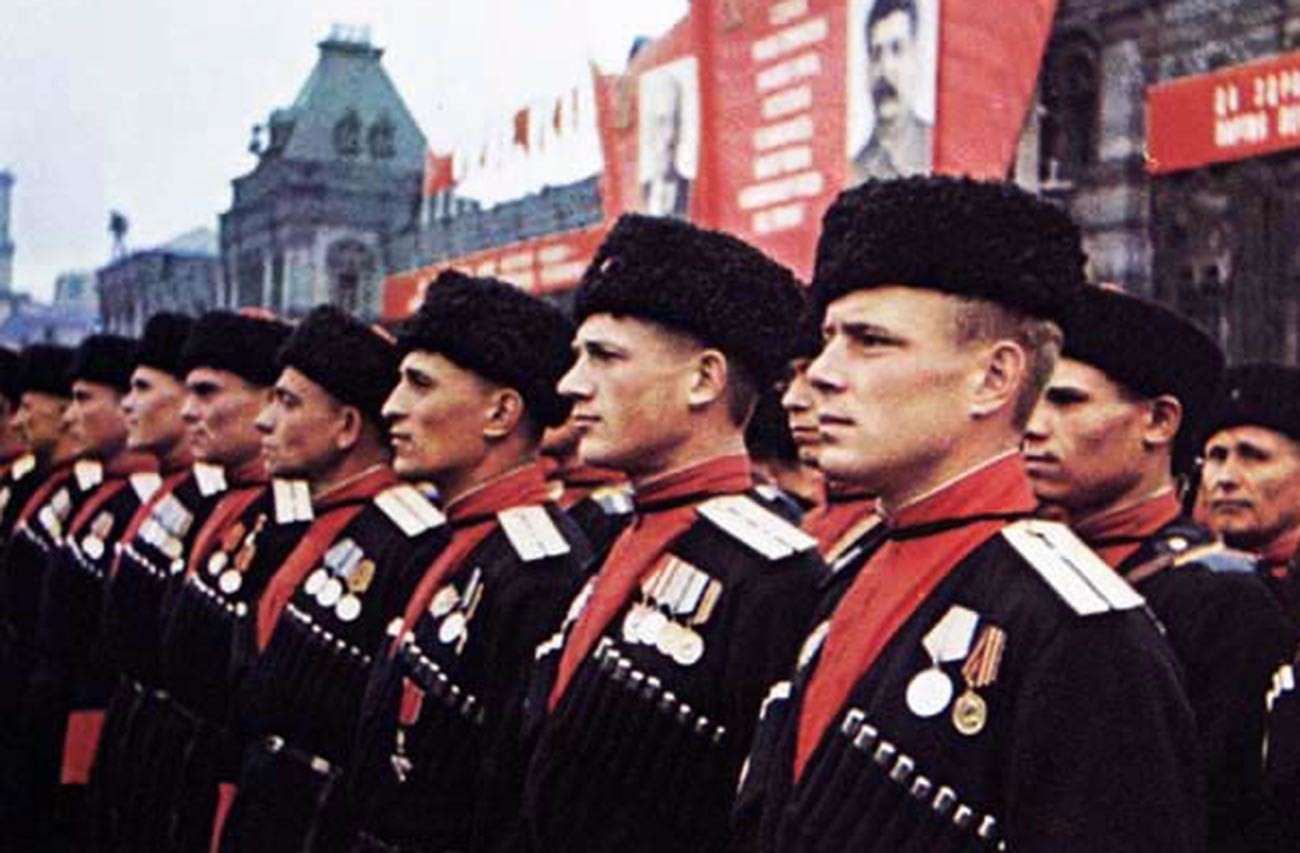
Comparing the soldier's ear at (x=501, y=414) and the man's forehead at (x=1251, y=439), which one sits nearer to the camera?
the soldier's ear at (x=501, y=414)

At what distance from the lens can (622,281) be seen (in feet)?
13.2

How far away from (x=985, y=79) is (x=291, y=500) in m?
3.79

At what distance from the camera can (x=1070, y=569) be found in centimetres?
276

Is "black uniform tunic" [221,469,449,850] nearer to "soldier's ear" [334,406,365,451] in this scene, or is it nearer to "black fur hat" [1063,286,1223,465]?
"soldier's ear" [334,406,365,451]

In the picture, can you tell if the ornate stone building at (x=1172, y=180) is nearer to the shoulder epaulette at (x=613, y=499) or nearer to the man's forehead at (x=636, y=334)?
the shoulder epaulette at (x=613, y=499)

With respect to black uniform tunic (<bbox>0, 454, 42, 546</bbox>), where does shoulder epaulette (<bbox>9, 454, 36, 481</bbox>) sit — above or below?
above

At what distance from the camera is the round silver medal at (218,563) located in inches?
239

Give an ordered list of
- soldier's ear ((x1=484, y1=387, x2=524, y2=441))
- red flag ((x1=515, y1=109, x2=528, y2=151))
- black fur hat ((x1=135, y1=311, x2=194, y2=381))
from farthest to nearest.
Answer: red flag ((x1=515, y1=109, x2=528, y2=151))
black fur hat ((x1=135, y1=311, x2=194, y2=381))
soldier's ear ((x1=484, y1=387, x2=524, y2=441))

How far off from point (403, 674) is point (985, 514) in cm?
190

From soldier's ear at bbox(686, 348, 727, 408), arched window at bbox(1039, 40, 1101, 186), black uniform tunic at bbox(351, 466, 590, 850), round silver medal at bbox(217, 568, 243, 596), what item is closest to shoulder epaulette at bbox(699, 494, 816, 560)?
soldier's ear at bbox(686, 348, 727, 408)

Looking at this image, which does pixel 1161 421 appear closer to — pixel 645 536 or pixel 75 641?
pixel 645 536

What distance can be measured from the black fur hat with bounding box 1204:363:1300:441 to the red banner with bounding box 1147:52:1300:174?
3045mm

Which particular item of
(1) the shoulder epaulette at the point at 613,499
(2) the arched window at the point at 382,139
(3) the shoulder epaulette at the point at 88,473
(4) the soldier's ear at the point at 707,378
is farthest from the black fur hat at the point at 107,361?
(2) the arched window at the point at 382,139

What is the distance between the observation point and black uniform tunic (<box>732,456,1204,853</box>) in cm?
260
